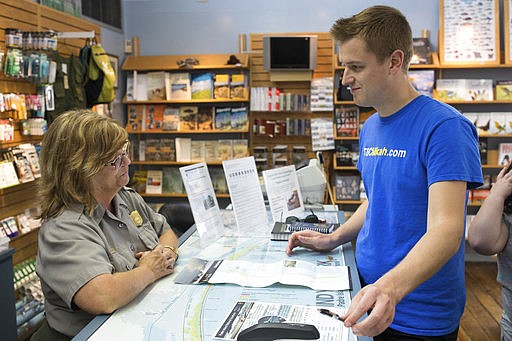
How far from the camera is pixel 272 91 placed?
20.4 feet

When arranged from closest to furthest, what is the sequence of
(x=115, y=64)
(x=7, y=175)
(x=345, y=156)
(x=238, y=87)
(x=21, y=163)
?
(x=7, y=175) → (x=21, y=163) → (x=345, y=156) → (x=238, y=87) → (x=115, y=64)

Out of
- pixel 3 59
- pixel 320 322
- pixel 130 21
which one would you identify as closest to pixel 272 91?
pixel 130 21

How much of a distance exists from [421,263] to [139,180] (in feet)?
18.2

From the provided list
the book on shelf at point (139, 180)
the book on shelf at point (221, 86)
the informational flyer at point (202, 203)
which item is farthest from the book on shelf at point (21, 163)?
the book on shelf at point (221, 86)

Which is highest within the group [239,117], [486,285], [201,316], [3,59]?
[3,59]

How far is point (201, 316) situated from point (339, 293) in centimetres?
48

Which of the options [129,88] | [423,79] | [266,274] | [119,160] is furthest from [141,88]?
[266,274]

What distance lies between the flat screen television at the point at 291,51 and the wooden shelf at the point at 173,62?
0.36m

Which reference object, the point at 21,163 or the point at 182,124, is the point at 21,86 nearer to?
the point at 21,163

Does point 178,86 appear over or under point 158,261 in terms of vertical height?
over

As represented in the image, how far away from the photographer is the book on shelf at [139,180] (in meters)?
6.52

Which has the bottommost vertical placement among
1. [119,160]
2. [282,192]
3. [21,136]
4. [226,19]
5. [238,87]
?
[282,192]

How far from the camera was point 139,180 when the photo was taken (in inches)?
258

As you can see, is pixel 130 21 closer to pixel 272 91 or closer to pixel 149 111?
pixel 149 111
